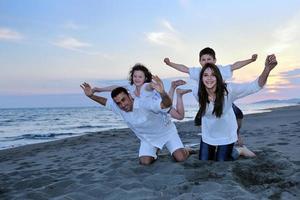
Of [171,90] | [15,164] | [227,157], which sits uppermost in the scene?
[171,90]

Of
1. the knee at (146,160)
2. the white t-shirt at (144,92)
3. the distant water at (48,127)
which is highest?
the white t-shirt at (144,92)

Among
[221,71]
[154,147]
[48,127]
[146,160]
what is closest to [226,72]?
[221,71]

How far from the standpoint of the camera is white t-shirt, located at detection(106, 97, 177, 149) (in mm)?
5426

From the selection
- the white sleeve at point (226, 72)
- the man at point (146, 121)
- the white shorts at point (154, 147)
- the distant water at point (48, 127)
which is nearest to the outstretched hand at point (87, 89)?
the man at point (146, 121)

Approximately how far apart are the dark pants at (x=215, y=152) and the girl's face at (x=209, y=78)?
2.99 ft

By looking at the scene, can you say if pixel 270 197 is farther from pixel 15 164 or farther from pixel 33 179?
pixel 15 164

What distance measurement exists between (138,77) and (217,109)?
1.26 m

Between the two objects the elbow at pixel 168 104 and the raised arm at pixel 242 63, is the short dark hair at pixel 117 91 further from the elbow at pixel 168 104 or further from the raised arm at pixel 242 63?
the raised arm at pixel 242 63

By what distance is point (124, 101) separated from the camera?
5488 mm

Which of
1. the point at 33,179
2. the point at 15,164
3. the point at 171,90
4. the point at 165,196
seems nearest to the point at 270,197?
the point at 165,196

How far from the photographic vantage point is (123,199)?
13.5 ft

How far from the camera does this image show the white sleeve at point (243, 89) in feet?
15.3

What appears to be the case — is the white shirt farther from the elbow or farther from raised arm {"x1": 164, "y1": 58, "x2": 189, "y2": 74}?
the elbow

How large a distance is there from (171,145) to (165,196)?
5.26 ft
